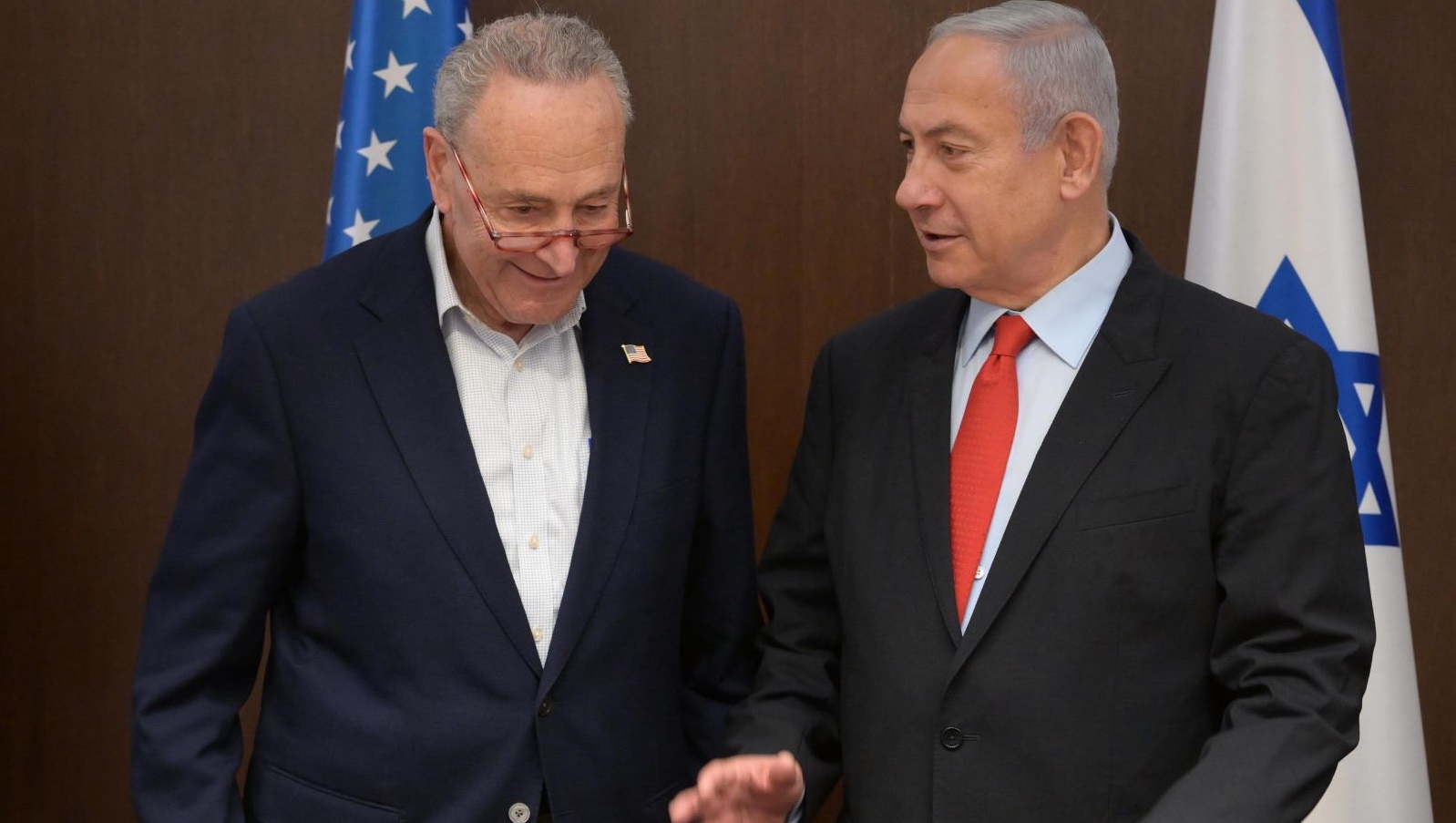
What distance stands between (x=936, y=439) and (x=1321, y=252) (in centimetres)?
112

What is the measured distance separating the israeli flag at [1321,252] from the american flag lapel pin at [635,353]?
1172mm

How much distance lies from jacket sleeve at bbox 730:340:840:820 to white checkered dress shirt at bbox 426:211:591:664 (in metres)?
0.30

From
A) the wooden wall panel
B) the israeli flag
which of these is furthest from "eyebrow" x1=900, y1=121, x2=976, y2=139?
the wooden wall panel

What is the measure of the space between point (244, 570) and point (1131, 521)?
1141 mm

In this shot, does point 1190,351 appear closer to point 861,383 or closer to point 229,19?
point 861,383

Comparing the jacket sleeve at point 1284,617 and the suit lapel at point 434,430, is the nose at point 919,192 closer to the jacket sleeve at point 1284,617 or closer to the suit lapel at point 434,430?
the jacket sleeve at point 1284,617

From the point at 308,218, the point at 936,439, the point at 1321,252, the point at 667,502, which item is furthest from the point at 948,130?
the point at 308,218

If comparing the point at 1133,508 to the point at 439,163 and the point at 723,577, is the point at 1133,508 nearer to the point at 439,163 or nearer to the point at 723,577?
the point at 723,577

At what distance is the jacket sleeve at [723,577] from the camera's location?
236 cm

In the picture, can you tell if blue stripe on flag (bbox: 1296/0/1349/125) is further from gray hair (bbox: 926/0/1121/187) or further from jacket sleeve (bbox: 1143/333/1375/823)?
jacket sleeve (bbox: 1143/333/1375/823)

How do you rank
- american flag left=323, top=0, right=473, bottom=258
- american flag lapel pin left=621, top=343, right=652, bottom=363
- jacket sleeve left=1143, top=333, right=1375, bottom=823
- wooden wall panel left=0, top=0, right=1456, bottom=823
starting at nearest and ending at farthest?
jacket sleeve left=1143, top=333, right=1375, bottom=823
american flag lapel pin left=621, top=343, right=652, bottom=363
american flag left=323, top=0, right=473, bottom=258
wooden wall panel left=0, top=0, right=1456, bottom=823

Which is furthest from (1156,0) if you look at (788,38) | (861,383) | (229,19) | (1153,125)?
(229,19)

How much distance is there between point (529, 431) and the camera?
222cm

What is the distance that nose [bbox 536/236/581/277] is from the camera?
211 centimetres
